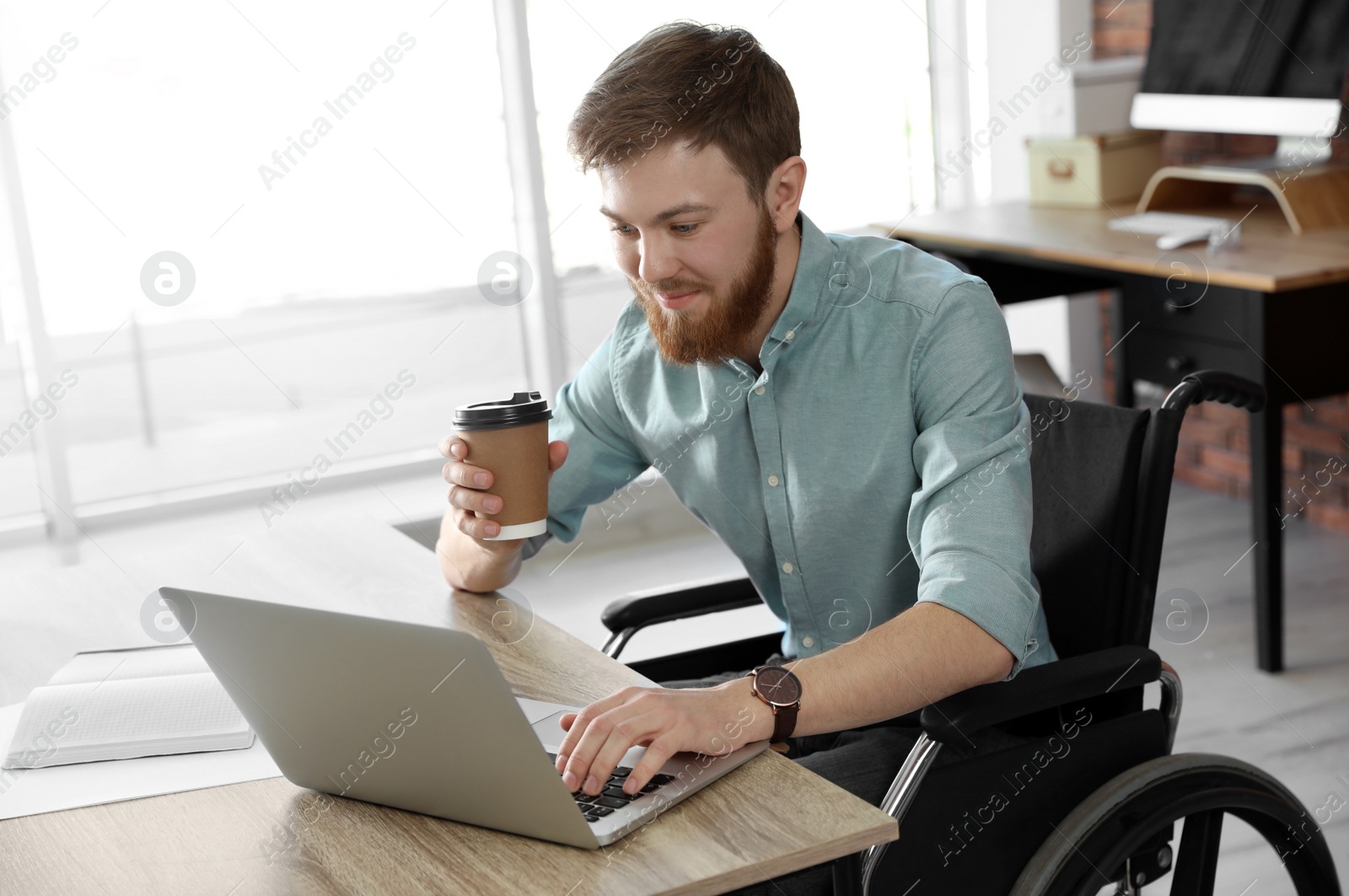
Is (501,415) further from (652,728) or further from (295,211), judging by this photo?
(295,211)

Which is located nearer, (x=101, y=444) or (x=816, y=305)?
(x=816, y=305)

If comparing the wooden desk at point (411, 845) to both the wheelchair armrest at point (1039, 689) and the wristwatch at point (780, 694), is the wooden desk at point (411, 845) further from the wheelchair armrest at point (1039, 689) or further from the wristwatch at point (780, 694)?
the wheelchair armrest at point (1039, 689)

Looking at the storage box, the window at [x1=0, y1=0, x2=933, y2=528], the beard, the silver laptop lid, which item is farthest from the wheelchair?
the window at [x1=0, y1=0, x2=933, y2=528]

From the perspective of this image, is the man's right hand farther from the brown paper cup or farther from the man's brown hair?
the man's brown hair

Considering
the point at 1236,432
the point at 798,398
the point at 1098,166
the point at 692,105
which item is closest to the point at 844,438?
the point at 798,398

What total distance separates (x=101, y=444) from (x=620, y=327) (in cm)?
279

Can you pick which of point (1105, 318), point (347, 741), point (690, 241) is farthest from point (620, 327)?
point (1105, 318)

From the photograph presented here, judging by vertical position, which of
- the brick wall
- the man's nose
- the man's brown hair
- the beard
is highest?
the man's brown hair

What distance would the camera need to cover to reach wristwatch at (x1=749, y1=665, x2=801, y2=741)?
3.64 feet

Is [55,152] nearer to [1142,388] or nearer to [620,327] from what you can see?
[620,327]

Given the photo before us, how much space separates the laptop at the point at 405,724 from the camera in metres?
0.92

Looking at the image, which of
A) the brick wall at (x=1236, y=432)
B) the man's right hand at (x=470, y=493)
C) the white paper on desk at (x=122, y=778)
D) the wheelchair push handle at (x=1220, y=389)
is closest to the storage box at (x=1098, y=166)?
the brick wall at (x=1236, y=432)

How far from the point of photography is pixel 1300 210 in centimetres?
299

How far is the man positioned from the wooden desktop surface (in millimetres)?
1342
